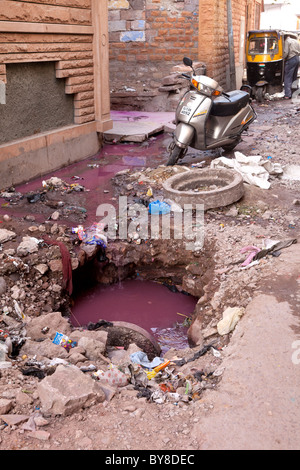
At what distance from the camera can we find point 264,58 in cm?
1554

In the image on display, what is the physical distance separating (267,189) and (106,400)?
14.4ft

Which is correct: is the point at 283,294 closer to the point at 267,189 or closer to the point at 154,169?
the point at 267,189

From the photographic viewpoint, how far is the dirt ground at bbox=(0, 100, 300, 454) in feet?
7.66

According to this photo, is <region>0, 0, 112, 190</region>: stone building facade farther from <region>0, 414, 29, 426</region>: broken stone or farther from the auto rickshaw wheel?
the auto rickshaw wheel

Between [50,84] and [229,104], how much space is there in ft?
9.25

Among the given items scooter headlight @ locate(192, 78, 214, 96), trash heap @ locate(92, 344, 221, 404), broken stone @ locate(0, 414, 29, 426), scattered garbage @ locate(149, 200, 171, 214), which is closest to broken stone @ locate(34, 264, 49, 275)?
trash heap @ locate(92, 344, 221, 404)

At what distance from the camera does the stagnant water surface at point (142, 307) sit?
4637 millimetres

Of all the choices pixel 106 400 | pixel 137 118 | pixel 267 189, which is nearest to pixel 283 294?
pixel 106 400

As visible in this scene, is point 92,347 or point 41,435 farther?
point 92,347

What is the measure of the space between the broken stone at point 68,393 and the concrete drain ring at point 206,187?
3149 mm

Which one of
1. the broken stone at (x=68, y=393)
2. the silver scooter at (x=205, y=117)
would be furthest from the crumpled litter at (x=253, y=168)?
the broken stone at (x=68, y=393)

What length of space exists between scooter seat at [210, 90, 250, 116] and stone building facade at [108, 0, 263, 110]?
16.0 feet

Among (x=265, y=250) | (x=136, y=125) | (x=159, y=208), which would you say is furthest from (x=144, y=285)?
(x=136, y=125)

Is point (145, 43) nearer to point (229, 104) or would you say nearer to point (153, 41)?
point (153, 41)
